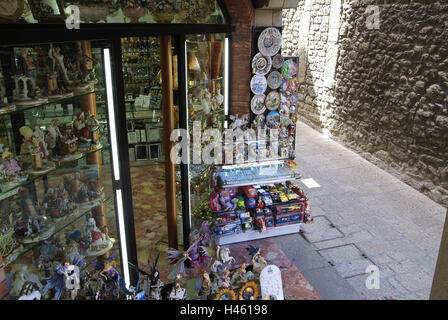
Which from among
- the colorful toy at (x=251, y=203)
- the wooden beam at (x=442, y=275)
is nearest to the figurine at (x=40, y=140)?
the wooden beam at (x=442, y=275)

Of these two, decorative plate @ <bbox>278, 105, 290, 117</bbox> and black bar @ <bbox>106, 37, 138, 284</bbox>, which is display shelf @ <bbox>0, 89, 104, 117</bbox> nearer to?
black bar @ <bbox>106, 37, 138, 284</bbox>

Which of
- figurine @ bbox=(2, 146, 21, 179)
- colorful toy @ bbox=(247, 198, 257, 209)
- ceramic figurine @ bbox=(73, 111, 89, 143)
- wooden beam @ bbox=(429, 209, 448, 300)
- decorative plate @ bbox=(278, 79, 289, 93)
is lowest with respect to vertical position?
colorful toy @ bbox=(247, 198, 257, 209)

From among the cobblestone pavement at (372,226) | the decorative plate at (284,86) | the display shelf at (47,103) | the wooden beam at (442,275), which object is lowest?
the cobblestone pavement at (372,226)

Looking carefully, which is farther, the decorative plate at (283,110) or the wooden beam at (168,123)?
the decorative plate at (283,110)

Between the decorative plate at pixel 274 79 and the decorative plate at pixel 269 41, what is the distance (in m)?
0.27

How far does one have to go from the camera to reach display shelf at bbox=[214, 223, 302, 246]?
4.75 meters

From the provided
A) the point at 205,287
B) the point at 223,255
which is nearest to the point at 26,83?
the point at 205,287

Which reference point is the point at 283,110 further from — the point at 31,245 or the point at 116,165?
the point at 31,245

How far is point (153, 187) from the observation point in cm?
646

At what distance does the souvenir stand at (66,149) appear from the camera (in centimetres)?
220

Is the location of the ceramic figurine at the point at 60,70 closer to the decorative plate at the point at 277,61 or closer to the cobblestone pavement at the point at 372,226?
the decorative plate at the point at 277,61

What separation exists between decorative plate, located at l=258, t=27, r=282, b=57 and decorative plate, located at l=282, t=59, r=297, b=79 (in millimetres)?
266

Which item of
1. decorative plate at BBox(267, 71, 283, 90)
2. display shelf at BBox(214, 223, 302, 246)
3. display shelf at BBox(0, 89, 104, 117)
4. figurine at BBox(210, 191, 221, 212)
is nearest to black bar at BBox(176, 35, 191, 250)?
figurine at BBox(210, 191, 221, 212)

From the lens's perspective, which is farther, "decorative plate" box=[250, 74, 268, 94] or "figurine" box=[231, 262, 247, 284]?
"decorative plate" box=[250, 74, 268, 94]
